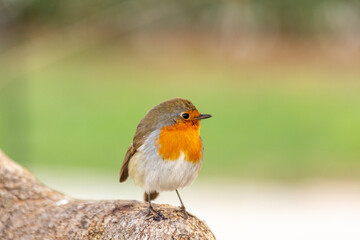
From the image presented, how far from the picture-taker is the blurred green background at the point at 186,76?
11.9 meters

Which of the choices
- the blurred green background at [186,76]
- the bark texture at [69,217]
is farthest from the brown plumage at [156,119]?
the blurred green background at [186,76]

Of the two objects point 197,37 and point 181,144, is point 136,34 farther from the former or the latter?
point 181,144

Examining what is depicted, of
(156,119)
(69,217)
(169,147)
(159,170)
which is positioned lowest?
(69,217)

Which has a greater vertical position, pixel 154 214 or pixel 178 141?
pixel 178 141

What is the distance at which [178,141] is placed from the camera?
319 cm

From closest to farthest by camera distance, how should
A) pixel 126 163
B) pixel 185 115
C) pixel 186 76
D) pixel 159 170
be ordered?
pixel 185 115 < pixel 159 170 < pixel 126 163 < pixel 186 76

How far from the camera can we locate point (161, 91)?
17875mm

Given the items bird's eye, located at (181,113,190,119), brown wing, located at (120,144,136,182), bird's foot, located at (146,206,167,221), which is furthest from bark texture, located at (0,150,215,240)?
bird's eye, located at (181,113,190,119)

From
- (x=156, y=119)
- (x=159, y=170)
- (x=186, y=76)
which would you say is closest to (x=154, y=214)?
(x=159, y=170)

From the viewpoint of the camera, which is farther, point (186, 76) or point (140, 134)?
point (186, 76)

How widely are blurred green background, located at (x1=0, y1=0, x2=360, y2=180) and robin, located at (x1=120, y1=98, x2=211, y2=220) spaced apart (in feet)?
22.2

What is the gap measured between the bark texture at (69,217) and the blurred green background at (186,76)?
20.0 ft

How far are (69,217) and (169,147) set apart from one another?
76cm

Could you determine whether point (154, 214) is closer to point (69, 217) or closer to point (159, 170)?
point (159, 170)
